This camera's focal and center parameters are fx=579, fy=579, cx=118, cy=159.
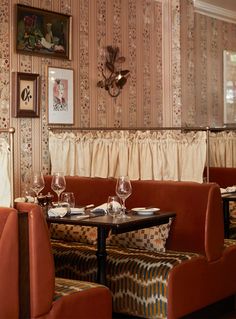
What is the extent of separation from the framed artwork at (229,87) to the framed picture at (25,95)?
358cm

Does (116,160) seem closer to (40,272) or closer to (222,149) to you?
(222,149)

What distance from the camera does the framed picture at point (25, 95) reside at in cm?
548

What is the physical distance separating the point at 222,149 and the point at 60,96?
A: 2.29 m

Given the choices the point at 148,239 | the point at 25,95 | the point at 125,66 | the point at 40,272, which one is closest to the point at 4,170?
the point at 40,272

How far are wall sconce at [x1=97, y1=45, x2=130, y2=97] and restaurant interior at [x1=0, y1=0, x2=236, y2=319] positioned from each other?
2 cm

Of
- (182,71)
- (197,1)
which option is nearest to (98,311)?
(182,71)

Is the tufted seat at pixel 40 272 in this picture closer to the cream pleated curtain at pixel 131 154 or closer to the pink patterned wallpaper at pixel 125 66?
the pink patterned wallpaper at pixel 125 66

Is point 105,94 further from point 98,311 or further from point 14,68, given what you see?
point 98,311

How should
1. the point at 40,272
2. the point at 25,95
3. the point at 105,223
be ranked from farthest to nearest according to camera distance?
the point at 25,95
the point at 105,223
the point at 40,272

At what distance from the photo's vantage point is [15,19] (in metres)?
5.50

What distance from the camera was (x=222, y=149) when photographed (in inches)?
281

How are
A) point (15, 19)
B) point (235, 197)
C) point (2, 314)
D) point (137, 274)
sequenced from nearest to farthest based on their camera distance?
point (2, 314)
point (137, 274)
point (235, 197)
point (15, 19)

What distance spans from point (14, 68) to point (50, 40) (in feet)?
1.79

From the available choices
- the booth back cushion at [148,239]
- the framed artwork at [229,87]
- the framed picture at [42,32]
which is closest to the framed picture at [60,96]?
the framed picture at [42,32]
